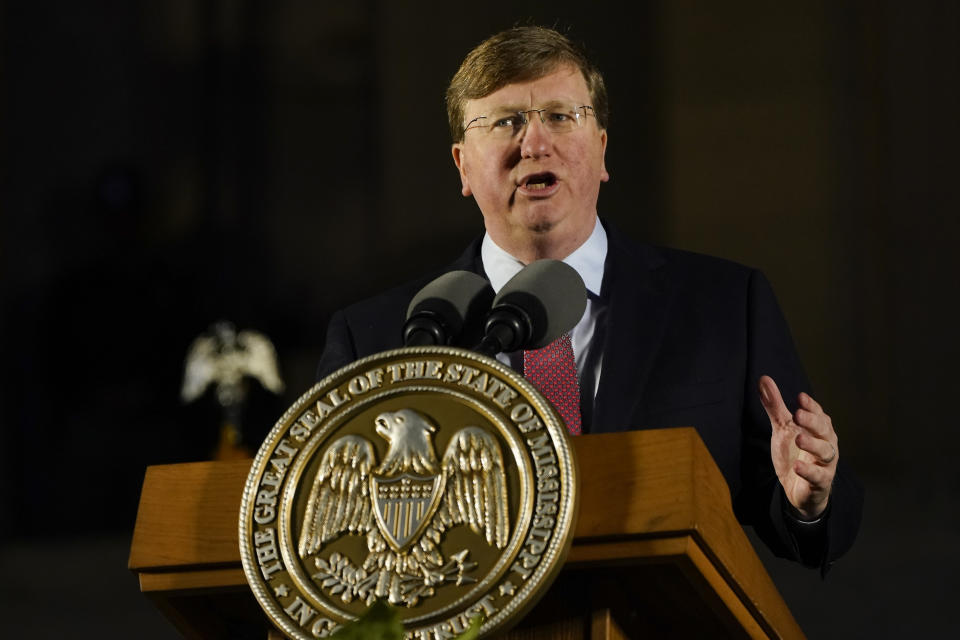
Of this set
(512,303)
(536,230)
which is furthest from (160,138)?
(512,303)

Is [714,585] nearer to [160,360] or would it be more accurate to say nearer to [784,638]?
[784,638]

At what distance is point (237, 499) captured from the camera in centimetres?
133

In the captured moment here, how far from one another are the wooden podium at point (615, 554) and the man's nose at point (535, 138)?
0.72 m

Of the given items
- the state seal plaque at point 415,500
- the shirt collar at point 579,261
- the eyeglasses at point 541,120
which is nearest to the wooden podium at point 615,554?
the state seal plaque at point 415,500

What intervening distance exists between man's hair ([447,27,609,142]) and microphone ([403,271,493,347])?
1.51 feet

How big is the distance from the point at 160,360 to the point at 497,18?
2112 mm

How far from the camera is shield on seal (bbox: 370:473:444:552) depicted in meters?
1.21

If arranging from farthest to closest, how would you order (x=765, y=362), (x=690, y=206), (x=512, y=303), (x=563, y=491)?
(x=690, y=206)
(x=765, y=362)
(x=512, y=303)
(x=563, y=491)

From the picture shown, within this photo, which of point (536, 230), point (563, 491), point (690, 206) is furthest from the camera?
point (690, 206)

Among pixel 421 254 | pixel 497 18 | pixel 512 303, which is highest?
pixel 497 18

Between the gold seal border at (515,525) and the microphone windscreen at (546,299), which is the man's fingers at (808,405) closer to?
the microphone windscreen at (546,299)

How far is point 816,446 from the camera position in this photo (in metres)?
1.41

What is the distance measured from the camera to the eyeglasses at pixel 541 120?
6.36ft

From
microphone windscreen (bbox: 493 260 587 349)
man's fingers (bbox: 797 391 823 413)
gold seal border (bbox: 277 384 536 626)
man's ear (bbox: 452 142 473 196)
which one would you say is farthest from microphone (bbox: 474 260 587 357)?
man's ear (bbox: 452 142 473 196)
